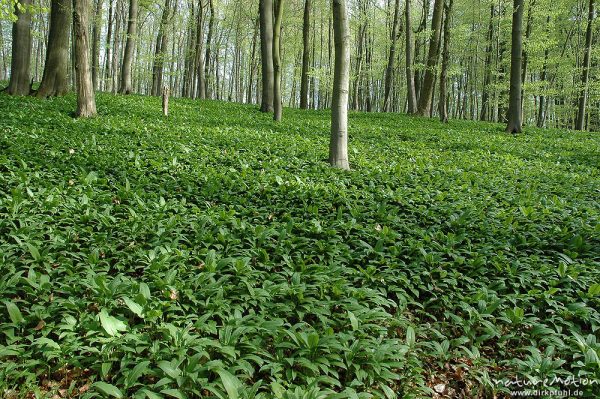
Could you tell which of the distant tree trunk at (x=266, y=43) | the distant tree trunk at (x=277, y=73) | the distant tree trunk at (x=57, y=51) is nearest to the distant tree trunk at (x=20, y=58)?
the distant tree trunk at (x=57, y=51)

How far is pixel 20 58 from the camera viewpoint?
12508 mm

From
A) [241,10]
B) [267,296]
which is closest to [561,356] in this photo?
[267,296]

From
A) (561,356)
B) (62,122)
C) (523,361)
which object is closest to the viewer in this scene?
(523,361)

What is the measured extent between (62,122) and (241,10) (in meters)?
30.4

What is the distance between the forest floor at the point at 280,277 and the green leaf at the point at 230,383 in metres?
0.01

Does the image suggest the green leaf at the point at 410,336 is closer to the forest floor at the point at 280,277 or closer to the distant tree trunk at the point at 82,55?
the forest floor at the point at 280,277

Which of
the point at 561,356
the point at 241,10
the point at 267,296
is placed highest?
the point at 241,10

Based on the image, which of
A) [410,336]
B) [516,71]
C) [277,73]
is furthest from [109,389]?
[516,71]

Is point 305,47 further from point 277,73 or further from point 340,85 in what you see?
point 340,85

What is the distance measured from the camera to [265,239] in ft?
14.4

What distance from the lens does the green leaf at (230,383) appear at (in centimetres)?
229

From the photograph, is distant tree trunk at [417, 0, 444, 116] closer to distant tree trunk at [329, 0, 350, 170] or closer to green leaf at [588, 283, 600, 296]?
distant tree trunk at [329, 0, 350, 170]

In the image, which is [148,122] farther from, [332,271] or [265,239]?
[332,271]

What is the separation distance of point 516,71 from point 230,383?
14915 mm
